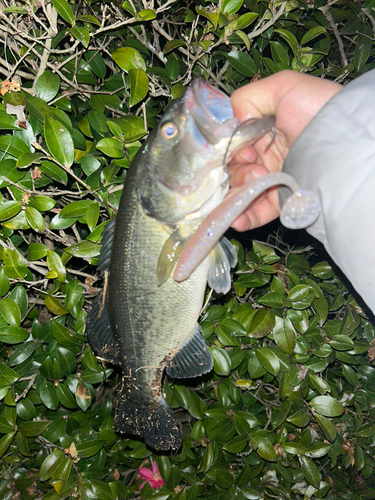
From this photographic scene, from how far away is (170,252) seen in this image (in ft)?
5.40

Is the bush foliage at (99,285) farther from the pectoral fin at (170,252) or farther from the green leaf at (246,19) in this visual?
the pectoral fin at (170,252)

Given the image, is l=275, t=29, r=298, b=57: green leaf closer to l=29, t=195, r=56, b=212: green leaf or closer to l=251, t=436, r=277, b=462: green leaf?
l=29, t=195, r=56, b=212: green leaf

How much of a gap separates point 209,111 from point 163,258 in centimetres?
A: 57

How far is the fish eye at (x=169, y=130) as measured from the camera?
157 centimetres

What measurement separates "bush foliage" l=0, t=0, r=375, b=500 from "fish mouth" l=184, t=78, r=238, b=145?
0.59 metres

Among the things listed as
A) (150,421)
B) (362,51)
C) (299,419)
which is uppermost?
(362,51)

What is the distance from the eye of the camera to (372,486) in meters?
3.28

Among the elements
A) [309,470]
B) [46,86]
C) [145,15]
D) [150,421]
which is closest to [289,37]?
[145,15]

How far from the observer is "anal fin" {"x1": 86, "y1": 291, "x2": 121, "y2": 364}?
1957 millimetres

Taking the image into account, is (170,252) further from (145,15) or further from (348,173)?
(145,15)

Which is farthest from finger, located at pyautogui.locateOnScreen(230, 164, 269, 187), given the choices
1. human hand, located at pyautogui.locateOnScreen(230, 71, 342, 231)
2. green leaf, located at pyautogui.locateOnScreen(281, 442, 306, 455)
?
green leaf, located at pyautogui.locateOnScreen(281, 442, 306, 455)

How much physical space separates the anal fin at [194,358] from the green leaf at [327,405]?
1.00m

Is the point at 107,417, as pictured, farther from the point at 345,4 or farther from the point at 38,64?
the point at 345,4

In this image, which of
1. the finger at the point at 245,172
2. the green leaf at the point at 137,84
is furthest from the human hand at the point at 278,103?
the green leaf at the point at 137,84
